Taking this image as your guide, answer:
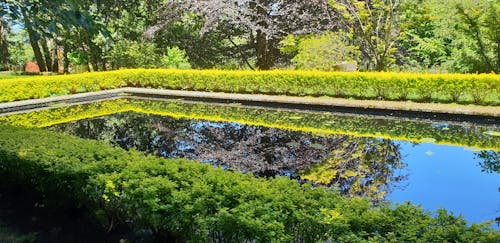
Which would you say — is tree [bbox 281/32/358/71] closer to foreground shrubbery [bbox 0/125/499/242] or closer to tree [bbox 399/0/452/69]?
tree [bbox 399/0/452/69]

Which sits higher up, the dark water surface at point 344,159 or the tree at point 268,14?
the tree at point 268,14

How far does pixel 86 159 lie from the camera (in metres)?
3.86

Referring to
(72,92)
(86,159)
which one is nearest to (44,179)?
(86,159)

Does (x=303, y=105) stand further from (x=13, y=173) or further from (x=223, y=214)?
(x=223, y=214)

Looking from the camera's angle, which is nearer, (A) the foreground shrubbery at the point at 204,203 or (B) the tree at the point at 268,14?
(A) the foreground shrubbery at the point at 204,203

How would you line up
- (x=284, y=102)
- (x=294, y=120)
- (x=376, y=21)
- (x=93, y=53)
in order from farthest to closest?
(x=93, y=53), (x=376, y=21), (x=284, y=102), (x=294, y=120)

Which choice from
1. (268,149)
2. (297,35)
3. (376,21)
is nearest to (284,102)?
(268,149)

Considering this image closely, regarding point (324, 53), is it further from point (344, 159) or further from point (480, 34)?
point (344, 159)

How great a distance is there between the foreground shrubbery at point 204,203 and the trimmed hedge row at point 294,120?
17.4 feet

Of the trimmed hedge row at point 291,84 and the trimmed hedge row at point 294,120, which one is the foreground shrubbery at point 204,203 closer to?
the trimmed hedge row at point 294,120

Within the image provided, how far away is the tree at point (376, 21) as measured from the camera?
48.8ft

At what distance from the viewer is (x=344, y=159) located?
6492mm

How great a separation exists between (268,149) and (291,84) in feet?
20.5

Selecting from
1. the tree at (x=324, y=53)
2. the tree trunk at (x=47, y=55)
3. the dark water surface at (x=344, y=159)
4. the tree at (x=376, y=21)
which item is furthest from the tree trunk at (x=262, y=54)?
the tree trunk at (x=47, y=55)
